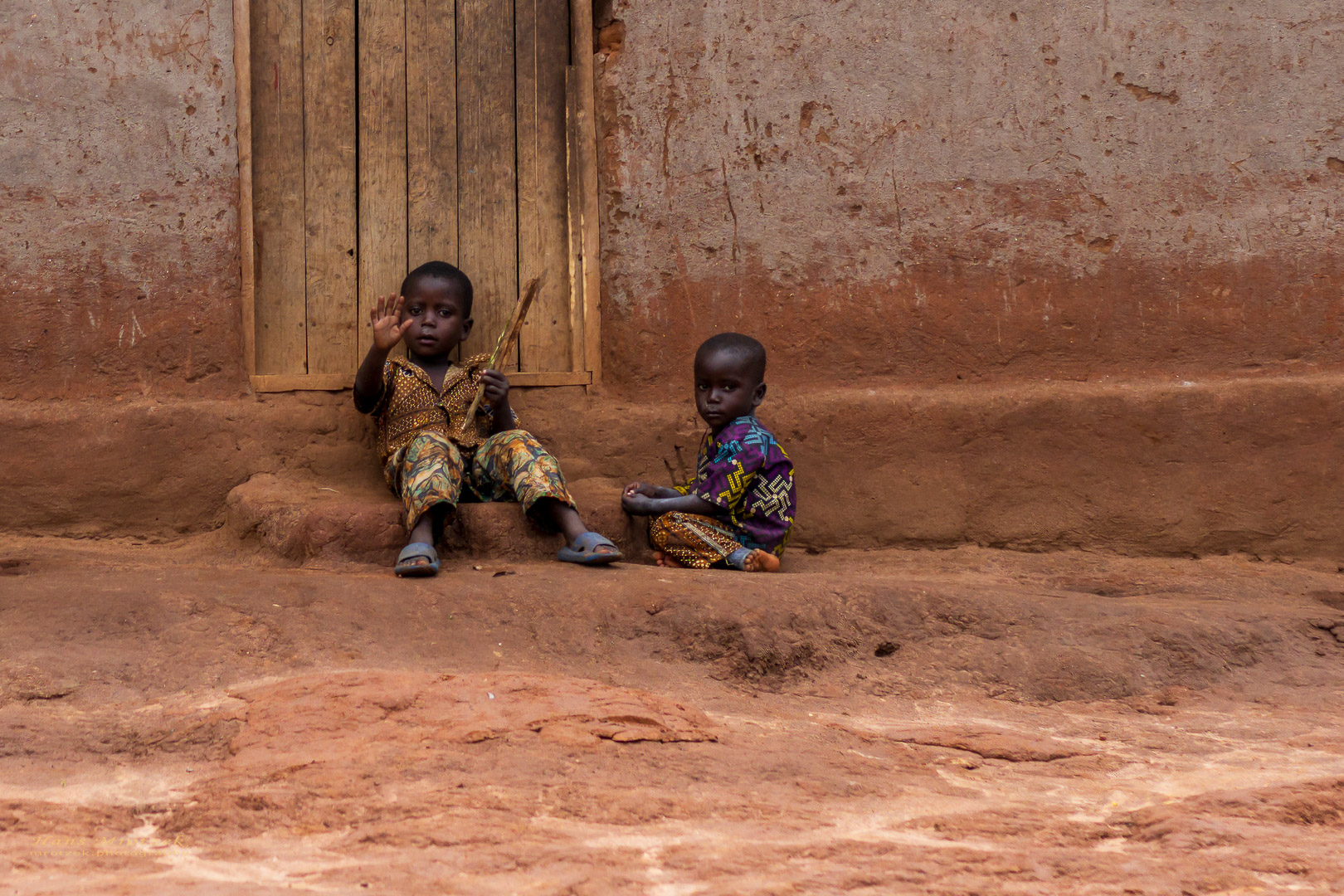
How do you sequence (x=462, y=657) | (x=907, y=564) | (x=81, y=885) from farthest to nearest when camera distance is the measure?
1. (x=907, y=564)
2. (x=462, y=657)
3. (x=81, y=885)

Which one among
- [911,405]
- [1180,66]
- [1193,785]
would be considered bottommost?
[1193,785]

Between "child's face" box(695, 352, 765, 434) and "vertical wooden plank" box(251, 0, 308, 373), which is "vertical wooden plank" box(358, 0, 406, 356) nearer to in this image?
"vertical wooden plank" box(251, 0, 308, 373)

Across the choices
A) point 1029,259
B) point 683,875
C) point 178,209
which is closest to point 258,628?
point 683,875

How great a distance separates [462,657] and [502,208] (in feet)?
6.92

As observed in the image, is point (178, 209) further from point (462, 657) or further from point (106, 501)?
point (462, 657)

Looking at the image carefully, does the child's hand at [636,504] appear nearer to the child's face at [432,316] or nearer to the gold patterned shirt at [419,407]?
the gold patterned shirt at [419,407]

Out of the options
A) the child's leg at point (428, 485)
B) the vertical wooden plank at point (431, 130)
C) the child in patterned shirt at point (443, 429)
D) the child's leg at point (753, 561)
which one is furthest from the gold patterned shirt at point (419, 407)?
the child's leg at point (753, 561)

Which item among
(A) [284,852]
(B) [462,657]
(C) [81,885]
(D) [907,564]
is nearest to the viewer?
(C) [81,885]

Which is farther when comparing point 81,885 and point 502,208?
point 502,208

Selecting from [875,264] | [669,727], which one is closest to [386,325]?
[875,264]

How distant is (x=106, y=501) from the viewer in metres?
3.80

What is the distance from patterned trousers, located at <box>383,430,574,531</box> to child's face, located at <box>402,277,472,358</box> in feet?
1.12

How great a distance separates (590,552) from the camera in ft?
11.0

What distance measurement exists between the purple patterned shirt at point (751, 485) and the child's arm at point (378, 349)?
1073 millimetres
